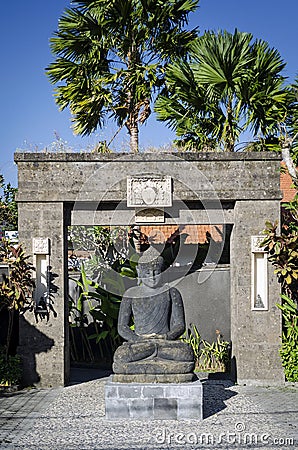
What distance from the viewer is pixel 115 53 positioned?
1425 cm

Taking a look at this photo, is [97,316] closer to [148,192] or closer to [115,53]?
[148,192]

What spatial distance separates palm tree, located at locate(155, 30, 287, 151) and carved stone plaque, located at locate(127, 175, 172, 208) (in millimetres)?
2809

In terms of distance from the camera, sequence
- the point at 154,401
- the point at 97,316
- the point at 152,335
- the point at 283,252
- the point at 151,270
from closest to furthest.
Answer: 1. the point at 154,401
2. the point at 152,335
3. the point at 151,270
4. the point at 283,252
5. the point at 97,316

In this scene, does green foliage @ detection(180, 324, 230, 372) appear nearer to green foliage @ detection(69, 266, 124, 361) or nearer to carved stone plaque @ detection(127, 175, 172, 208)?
green foliage @ detection(69, 266, 124, 361)

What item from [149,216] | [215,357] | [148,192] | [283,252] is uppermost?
[148,192]

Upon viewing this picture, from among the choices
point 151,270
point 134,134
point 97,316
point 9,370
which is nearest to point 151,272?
point 151,270

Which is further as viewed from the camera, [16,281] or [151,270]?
[16,281]

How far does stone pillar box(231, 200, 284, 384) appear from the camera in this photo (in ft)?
31.6

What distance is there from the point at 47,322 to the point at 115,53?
692 cm

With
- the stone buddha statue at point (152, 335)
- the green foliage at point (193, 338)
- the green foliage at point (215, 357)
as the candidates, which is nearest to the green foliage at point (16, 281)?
the stone buddha statue at point (152, 335)

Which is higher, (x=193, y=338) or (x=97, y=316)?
(x=97, y=316)

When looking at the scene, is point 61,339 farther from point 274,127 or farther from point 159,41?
point 159,41

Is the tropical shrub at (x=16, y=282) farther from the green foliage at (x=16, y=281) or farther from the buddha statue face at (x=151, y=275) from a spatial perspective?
the buddha statue face at (x=151, y=275)

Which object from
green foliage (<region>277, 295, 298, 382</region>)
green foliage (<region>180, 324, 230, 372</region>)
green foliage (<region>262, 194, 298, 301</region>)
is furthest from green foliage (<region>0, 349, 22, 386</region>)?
green foliage (<region>262, 194, 298, 301</region>)
